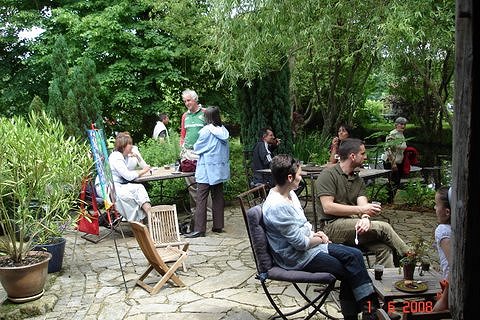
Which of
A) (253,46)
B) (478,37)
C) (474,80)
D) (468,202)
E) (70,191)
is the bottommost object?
(70,191)

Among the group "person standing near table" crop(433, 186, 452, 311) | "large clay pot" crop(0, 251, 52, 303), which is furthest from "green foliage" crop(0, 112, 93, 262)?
"person standing near table" crop(433, 186, 452, 311)

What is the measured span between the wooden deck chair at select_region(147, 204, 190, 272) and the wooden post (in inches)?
185

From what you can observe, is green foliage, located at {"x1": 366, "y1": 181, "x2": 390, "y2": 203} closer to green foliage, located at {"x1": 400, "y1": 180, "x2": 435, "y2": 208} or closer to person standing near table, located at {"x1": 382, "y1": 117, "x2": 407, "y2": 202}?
person standing near table, located at {"x1": 382, "y1": 117, "x2": 407, "y2": 202}

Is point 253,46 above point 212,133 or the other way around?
above

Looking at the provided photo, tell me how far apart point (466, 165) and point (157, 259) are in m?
4.02

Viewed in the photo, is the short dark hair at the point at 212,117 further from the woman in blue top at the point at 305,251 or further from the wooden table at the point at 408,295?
the wooden table at the point at 408,295

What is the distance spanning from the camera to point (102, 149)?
5488mm

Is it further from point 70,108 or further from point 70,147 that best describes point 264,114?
point 70,147

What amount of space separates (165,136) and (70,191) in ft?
20.5

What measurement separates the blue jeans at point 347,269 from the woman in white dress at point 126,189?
11.2 ft

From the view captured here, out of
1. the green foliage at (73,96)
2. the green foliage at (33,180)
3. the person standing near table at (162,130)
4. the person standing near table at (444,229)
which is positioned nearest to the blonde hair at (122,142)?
the green foliage at (33,180)

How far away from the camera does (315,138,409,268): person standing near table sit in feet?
14.4

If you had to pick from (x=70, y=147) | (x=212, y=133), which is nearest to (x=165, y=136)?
(x=212, y=133)

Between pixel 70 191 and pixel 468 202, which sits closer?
pixel 468 202
